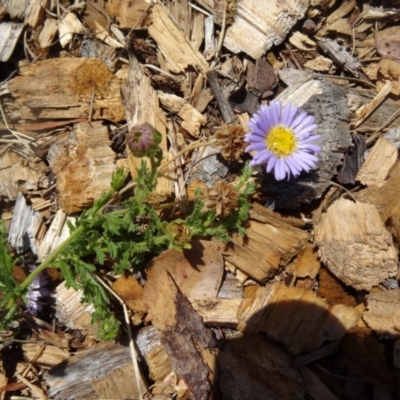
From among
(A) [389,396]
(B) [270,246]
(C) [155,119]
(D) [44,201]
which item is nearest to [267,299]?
(B) [270,246]

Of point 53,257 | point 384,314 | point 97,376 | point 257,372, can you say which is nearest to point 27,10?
point 53,257

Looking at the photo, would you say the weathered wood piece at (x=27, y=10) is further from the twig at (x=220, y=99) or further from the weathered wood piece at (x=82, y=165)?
the twig at (x=220, y=99)

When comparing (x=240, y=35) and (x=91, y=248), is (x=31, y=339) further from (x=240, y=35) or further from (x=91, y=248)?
(x=240, y=35)

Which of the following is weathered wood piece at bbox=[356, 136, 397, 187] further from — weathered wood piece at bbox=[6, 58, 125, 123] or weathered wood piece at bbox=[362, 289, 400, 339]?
weathered wood piece at bbox=[6, 58, 125, 123]

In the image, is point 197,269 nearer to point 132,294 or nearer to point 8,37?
point 132,294

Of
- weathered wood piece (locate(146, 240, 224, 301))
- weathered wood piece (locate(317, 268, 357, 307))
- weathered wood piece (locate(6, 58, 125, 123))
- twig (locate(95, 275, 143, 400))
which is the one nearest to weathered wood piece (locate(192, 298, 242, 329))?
weathered wood piece (locate(146, 240, 224, 301))

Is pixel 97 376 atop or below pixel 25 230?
below
